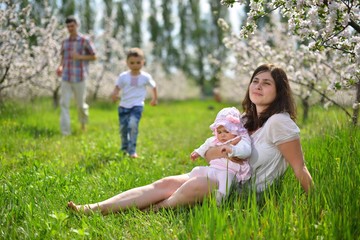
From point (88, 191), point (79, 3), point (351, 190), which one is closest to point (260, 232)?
point (351, 190)

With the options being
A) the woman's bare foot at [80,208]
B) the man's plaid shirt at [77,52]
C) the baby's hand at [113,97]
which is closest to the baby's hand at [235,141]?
the woman's bare foot at [80,208]

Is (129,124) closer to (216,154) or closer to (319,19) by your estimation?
(216,154)

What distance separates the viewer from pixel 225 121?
11.4 feet

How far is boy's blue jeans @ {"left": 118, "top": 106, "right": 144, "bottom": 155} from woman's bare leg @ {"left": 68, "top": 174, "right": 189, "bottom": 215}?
2990mm

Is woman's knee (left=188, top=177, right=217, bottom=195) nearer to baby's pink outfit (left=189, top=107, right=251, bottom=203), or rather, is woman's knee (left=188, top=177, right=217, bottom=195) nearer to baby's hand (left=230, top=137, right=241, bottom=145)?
baby's pink outfit (left=189, top=107, right=251, bottom=203)

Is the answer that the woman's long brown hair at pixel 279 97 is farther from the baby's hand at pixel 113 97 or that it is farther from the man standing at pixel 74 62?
the man standing at pixel 74 62

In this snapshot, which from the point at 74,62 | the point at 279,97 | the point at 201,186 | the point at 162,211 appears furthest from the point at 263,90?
the point at 74,62

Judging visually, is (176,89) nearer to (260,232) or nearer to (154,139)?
(154,139)

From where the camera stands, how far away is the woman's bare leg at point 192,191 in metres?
3.23

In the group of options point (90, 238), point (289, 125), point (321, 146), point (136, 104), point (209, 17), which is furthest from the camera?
point (209, 17)

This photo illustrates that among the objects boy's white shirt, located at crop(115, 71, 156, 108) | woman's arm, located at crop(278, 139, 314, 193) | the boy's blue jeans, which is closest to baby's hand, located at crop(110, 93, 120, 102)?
boy's white shirt, located at crop(115, 71, 156, 108)

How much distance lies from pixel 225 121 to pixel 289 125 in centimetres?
53

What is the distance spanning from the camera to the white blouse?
3.22 m

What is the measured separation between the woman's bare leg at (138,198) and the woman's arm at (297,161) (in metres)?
0.85
